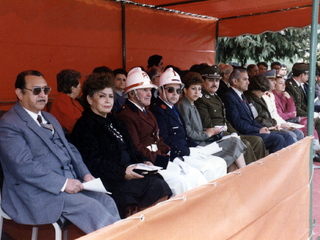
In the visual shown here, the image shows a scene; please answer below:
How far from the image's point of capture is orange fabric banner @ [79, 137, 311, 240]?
132cm

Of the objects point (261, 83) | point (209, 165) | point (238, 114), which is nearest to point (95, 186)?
point (209, 165)

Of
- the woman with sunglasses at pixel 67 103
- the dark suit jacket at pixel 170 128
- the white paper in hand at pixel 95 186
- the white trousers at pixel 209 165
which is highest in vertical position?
the woman with sunglasses at pixel 67 103

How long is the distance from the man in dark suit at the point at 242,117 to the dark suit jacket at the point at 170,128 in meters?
1.42

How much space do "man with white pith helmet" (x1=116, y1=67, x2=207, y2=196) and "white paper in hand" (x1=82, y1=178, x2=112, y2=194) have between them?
2.80 feet

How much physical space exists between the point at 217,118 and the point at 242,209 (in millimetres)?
3057

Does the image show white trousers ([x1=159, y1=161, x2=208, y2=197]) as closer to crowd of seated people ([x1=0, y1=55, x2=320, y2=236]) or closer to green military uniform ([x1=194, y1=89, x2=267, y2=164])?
crowd of seated people ([x1=0, y1=55, x2=320, y2=236])

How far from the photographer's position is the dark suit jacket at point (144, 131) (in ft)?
11.4

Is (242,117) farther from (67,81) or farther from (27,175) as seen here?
(27,175)

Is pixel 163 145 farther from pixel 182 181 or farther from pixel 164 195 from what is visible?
pixel 164 195

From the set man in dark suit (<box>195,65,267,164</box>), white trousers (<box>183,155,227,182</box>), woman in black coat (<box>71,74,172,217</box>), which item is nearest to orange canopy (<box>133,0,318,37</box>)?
man in dark suit (<box>195,65,267,164</box>)

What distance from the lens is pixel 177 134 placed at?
4.09m

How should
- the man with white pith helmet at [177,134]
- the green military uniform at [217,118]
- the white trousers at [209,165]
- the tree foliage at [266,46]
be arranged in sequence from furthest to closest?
1. the tree foliage at [266,46]
2. the green military uniform at [217,118]
3. the man with white pith helmet at [177,134]
4. the white trousers at [209,165]

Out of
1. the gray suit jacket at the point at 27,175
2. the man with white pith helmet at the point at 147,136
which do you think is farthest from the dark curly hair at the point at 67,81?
the gray suit jacket at the point at 27,175

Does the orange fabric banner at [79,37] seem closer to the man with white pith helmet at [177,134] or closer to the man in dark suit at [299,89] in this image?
the man with white pith helmet at [177,134]
